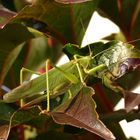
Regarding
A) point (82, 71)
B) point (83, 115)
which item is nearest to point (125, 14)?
point (82, 71)

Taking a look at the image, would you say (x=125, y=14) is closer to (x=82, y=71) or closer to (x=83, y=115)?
(x=82, y=71)

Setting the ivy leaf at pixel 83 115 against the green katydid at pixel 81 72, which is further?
the green katydid at pixel 81 72

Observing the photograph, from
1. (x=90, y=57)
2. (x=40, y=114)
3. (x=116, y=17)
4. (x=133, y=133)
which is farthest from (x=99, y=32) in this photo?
(x=40, y=114)

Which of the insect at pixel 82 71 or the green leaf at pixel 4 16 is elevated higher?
the green leaf at pixel 4 16

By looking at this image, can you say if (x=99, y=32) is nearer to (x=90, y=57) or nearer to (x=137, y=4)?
(x=137, y=4)

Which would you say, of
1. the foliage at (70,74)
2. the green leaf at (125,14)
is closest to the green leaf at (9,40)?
the foliage at (70,74)

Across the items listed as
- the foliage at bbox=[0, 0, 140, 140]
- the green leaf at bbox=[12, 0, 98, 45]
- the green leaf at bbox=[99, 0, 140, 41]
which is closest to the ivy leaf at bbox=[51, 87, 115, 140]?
the foliage at bbox=[0, 0, 140, 140]

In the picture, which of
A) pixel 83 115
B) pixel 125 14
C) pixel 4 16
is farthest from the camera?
pixel 125 14

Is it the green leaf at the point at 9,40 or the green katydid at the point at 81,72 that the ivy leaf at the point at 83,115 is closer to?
Answer: the green katydid at the point at 81,72

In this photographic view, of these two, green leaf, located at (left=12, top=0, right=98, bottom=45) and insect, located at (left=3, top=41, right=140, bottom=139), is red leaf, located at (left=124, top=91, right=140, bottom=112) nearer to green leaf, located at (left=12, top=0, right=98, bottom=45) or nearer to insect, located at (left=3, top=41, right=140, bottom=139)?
insect, located at (left=3, top=41, right=140, bottom=139)
